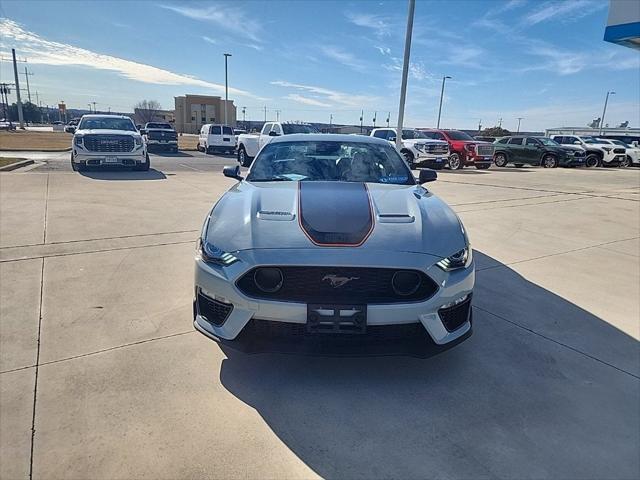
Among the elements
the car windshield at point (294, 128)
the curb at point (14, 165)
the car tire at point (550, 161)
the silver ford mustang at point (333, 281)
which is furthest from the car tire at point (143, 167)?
the car tire at point (550, 161)

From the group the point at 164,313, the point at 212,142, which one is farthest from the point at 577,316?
the point at 212,142

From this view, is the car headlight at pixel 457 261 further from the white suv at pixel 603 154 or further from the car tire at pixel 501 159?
the white suv at pixel 603 154

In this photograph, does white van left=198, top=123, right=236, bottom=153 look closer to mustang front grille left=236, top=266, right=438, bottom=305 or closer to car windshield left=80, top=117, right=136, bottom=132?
car windshield left=80, top=117, right=136, bottom=132

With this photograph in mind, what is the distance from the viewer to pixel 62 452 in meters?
2.02

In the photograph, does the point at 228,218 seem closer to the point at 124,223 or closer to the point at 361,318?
the point at 361,318

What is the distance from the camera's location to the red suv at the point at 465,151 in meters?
20.1

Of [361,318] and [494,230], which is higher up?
[361,318]

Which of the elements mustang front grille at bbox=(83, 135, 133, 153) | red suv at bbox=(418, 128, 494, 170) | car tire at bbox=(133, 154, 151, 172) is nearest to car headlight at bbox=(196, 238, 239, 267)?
mustang front grille at bbox=(83, 135, 133, 153)

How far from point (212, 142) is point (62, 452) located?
25647 mm

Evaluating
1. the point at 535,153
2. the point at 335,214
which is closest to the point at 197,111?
the point at 535,153

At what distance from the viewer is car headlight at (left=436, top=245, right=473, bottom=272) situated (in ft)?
8.34

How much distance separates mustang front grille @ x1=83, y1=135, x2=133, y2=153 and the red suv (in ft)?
47.4

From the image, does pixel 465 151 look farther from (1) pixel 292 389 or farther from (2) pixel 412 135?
(1) pixel 292 389

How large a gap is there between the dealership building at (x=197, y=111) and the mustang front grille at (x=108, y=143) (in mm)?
83204
